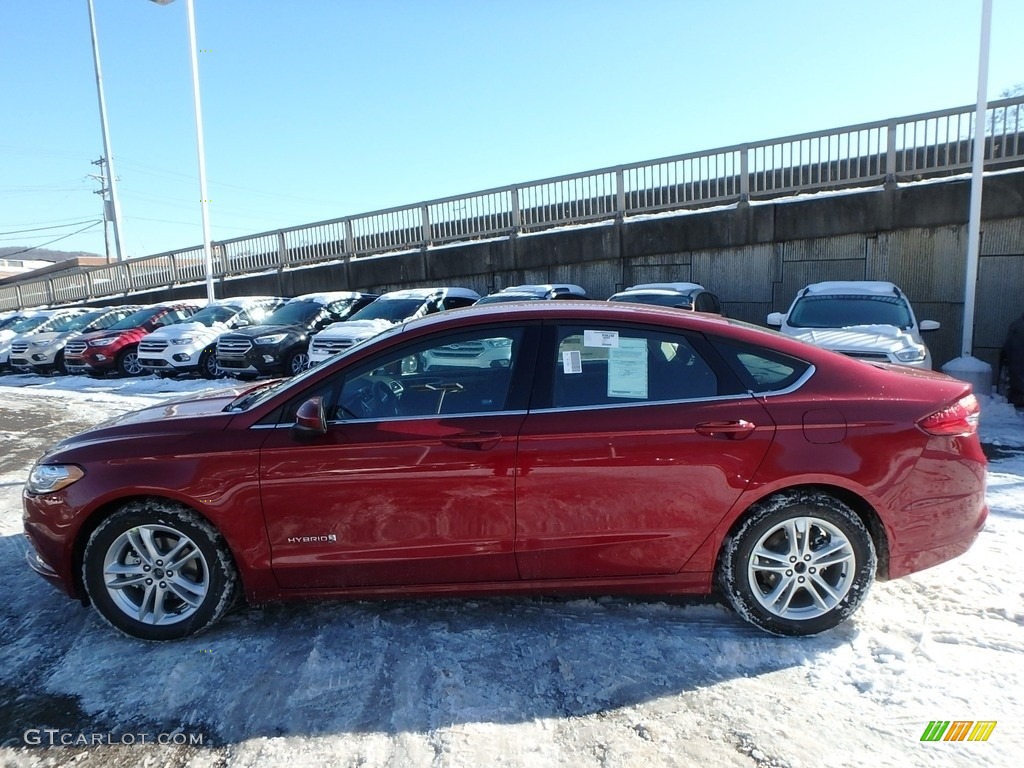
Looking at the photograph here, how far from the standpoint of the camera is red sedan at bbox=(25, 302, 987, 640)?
3.19 m

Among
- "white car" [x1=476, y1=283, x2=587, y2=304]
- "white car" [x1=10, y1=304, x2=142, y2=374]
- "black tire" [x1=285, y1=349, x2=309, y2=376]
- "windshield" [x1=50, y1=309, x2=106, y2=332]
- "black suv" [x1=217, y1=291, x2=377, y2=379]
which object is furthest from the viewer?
"windshield" [x1=50, y1=309, x2=106, y2=332]

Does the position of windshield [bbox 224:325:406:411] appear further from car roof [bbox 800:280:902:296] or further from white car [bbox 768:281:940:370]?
car roof [bbox 800:280:902:296]

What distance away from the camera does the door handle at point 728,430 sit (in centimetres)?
319

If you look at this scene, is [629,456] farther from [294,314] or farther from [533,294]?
→ [294,314]

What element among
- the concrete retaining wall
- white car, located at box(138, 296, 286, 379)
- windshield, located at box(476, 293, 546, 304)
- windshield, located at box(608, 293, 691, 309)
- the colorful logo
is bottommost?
the colorful logo

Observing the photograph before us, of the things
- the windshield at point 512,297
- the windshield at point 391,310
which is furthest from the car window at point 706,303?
the windshield at point 391,310

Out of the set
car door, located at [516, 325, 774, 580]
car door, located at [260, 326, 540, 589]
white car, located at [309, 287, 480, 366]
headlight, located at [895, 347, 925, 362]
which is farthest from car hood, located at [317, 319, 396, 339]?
car door, located at [516, 325, 774, 580]

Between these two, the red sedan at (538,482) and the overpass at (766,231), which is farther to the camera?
the overpass at (766,231)

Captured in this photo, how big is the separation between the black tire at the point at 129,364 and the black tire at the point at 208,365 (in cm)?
192

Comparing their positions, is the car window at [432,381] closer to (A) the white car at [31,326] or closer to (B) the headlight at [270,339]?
(B) the headlight at [270,339]

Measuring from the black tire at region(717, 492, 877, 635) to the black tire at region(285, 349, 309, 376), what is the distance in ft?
34.2

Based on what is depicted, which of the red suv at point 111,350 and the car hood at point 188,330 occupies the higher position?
the car hood at point 188,330
